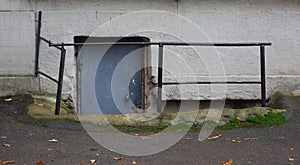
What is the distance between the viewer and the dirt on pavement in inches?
150

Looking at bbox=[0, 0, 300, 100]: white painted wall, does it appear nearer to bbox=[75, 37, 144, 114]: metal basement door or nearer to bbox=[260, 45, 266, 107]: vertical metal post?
bbox=[75, 37, 144, 114]: metal basement door

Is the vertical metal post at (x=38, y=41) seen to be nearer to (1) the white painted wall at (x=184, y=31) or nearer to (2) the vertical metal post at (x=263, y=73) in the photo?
(1) the white painted wall at (x=184, y=31)

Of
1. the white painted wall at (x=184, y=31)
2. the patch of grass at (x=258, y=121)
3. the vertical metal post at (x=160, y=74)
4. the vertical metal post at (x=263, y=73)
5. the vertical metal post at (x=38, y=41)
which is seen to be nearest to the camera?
the patch of grass at (x=258, y=121)

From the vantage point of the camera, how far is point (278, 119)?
207 inches

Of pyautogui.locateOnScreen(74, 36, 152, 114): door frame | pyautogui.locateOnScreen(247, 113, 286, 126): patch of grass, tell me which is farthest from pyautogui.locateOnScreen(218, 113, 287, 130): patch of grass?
pyautogui.locateOnScreen(74, 36, 152, 114): door frame

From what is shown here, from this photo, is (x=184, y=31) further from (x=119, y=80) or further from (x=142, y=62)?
(x=119, y=80)

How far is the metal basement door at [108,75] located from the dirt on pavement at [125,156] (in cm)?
112

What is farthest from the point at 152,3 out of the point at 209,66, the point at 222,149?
the point at 222,149

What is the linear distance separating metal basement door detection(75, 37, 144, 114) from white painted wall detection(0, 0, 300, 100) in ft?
0.58

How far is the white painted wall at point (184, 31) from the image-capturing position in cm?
591

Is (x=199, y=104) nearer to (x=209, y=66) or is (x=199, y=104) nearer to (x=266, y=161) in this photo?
(x=209, y=66)

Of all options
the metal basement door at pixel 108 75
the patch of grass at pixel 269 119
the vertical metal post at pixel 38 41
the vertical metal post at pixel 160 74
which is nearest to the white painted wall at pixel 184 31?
the vertical metal post at pixel 38 41

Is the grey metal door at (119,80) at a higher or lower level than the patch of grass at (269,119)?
higher

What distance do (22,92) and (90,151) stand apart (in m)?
2.18
